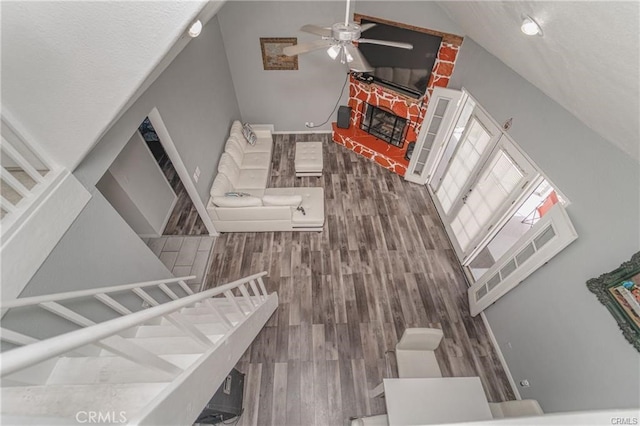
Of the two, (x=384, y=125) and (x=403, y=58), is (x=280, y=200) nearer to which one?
(x=384, y=125)

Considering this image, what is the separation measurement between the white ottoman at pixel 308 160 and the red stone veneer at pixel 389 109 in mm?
887

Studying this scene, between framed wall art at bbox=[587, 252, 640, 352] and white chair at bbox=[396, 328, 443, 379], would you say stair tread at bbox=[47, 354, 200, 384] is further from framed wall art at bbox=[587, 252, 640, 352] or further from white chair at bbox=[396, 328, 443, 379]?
framed wall art at bbox=[587, 252, 640, 352]

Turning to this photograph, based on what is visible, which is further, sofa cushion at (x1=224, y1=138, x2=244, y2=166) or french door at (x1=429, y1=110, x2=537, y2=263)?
sofa cushion at (x1=224, y1=138, x2=244, y2=166)

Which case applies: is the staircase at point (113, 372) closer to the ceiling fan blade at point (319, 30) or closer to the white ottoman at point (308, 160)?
the ceiling fan blade at point (319, 30)

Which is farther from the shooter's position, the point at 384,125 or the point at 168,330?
the point at 384,125

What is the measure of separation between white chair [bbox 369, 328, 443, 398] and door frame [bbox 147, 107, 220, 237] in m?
3.15

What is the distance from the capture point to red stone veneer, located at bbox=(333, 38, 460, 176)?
167 inches

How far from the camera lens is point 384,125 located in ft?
18.4

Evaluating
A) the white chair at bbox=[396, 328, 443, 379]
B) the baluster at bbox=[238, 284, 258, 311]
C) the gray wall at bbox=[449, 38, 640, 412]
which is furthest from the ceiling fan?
the white chair at bbox=[396, 328, 443, 379]

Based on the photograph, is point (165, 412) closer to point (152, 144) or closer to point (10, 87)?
point (10, 87)

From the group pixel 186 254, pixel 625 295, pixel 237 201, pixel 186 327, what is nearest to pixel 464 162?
pixel 625 295

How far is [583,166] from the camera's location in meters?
2.23

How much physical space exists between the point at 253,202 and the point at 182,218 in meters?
1.54

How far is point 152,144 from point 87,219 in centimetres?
397
